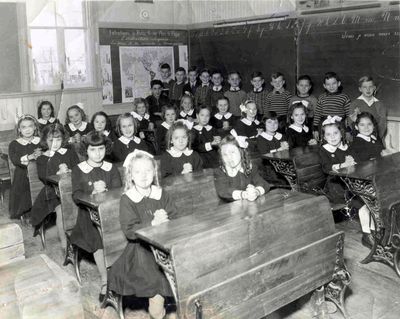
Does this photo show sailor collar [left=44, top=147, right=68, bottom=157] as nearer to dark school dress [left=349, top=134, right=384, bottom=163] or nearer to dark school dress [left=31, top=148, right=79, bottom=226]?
dark school dress [left=31, top=148, right=79, bottom=226]

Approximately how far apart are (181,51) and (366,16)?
11.9 feet

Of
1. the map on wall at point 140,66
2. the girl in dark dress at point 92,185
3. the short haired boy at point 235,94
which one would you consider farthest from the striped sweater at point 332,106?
the map on wall at point 140,66

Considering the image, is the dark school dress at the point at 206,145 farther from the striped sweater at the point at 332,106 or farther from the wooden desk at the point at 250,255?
the wooden desk at the point at 250,255

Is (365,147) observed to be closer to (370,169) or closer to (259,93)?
(370,169)

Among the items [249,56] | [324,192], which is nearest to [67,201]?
[324,192]

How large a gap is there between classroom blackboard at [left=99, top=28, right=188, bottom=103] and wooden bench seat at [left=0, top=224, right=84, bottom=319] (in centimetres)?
582

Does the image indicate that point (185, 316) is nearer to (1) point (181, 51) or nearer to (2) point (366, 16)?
(2) point (366, 16)

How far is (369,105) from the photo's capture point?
5.13 m

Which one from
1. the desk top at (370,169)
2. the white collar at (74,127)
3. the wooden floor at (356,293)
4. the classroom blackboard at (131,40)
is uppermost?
the classroom blackboard at (131,40)

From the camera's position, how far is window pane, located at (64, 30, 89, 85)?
721 cm

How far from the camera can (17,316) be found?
165cm

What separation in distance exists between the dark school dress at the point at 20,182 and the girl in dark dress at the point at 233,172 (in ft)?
7.00

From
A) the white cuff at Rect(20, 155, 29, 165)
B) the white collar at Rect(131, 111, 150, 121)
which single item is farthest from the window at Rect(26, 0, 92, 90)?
the white cuff at Rect(20, 155, 29, 165)

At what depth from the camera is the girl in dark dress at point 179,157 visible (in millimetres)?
3836
